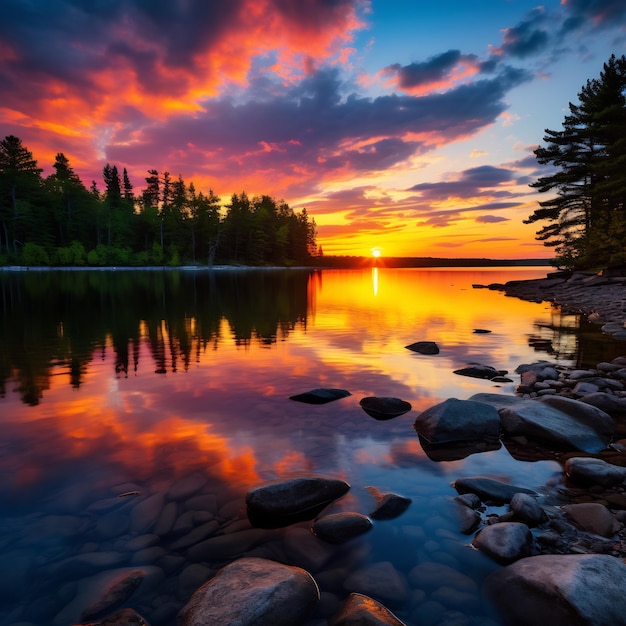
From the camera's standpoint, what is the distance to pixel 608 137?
1468 inches

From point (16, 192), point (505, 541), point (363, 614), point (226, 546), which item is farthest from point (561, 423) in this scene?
point (16, 192)

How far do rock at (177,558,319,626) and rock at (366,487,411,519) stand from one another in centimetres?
144

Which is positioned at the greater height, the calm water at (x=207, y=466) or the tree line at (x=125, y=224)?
the tree line at (x=125, y=224)

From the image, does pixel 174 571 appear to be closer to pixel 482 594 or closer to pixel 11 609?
pixel 11 609

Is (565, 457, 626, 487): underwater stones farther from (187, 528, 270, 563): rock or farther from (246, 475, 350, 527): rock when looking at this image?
(187, 528, 270, 563): rock

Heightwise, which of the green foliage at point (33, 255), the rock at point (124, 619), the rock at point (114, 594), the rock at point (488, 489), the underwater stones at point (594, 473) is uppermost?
the green foliage at point (33, 255)

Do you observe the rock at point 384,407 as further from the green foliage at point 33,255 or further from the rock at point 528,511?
the green foliage at point 33,255

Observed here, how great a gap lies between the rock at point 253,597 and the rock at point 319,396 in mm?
5438

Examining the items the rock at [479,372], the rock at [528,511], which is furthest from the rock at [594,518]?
the rock at [479,372]

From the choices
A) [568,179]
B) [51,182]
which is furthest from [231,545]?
[51,182]

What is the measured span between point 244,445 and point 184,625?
3714mm

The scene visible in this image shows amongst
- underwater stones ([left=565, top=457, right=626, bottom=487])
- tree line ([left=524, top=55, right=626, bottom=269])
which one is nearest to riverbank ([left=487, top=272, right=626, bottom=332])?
tree line ([left=524, top=55, right=626, bottom=269])

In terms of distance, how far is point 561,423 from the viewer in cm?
709

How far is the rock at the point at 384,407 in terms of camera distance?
8467mm
